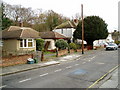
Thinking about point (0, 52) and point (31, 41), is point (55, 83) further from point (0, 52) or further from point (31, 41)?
point (31, 41)

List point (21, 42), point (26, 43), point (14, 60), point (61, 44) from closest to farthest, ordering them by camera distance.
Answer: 1. point (14, 60)
2. point (26, 43)
3. point (21, 42)
4. point (61, 44)

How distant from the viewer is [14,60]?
14477mm

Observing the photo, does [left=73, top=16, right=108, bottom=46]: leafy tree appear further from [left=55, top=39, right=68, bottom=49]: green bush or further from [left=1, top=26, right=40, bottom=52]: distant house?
[left=1, top=26, right=40, bottom=52]: distant house

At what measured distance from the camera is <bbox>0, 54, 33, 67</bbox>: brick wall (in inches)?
533

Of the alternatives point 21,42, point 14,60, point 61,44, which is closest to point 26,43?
point 21,42

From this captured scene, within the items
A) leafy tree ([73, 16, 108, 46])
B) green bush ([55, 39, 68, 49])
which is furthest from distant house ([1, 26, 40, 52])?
leafy tree ([73, 16, 108, 46])

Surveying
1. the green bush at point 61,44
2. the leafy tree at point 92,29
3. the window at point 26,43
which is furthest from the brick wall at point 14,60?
the leafy tree at point 92,29

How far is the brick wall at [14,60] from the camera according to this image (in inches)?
533

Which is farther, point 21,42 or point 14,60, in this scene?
point 21,42

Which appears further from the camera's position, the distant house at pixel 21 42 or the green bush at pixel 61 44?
the green bush at pixel 61 44

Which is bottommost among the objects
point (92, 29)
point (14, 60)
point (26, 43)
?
point (14, 60)

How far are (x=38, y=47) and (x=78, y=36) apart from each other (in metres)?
12.8

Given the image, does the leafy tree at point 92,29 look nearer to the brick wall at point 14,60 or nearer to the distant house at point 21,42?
the distant house at point 21,42

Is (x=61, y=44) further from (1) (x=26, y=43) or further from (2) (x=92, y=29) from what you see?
(2) (x=92, y=29)
